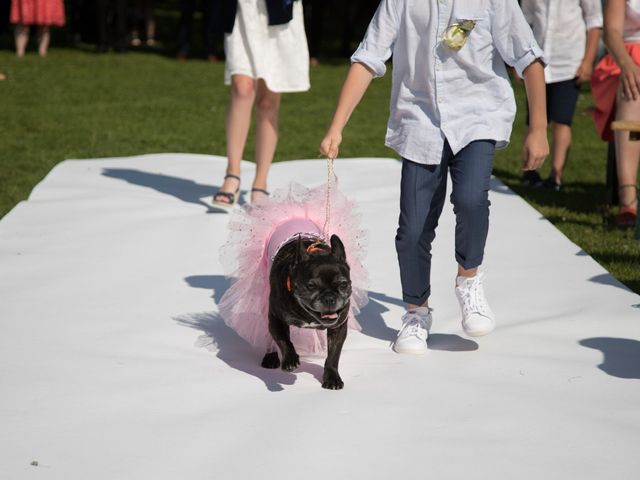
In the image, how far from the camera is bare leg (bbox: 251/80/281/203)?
660cm

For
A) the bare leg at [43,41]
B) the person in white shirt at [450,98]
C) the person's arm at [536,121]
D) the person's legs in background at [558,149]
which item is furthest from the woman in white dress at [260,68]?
the bare leg at [43,41]

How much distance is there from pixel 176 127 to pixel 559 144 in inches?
164

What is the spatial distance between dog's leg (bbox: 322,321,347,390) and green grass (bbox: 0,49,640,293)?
2.09 m

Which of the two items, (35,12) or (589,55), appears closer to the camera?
(589,55)

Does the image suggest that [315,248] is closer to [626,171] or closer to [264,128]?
[264,128]

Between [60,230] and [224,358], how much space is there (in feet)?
7.46

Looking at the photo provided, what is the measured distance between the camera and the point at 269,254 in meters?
4.12

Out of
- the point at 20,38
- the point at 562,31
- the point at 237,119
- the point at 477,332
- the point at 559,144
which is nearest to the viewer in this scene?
the point at 477,332

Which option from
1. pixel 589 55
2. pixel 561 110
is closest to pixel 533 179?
pixel 561 110

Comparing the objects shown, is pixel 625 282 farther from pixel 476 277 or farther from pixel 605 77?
pixel 605 77

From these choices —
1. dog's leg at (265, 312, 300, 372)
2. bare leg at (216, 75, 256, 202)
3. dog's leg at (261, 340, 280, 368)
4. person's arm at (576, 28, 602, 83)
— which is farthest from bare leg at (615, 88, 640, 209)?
dog's leg at (265, 312, 300, 372)

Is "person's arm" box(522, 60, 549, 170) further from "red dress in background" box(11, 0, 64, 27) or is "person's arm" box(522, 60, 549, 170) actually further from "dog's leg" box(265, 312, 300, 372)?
"red dress in background" box(11, 0, 64, 27)

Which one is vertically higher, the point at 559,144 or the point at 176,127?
the point at 559,144

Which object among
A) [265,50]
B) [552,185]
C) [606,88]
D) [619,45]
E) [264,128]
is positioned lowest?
[552,185]
